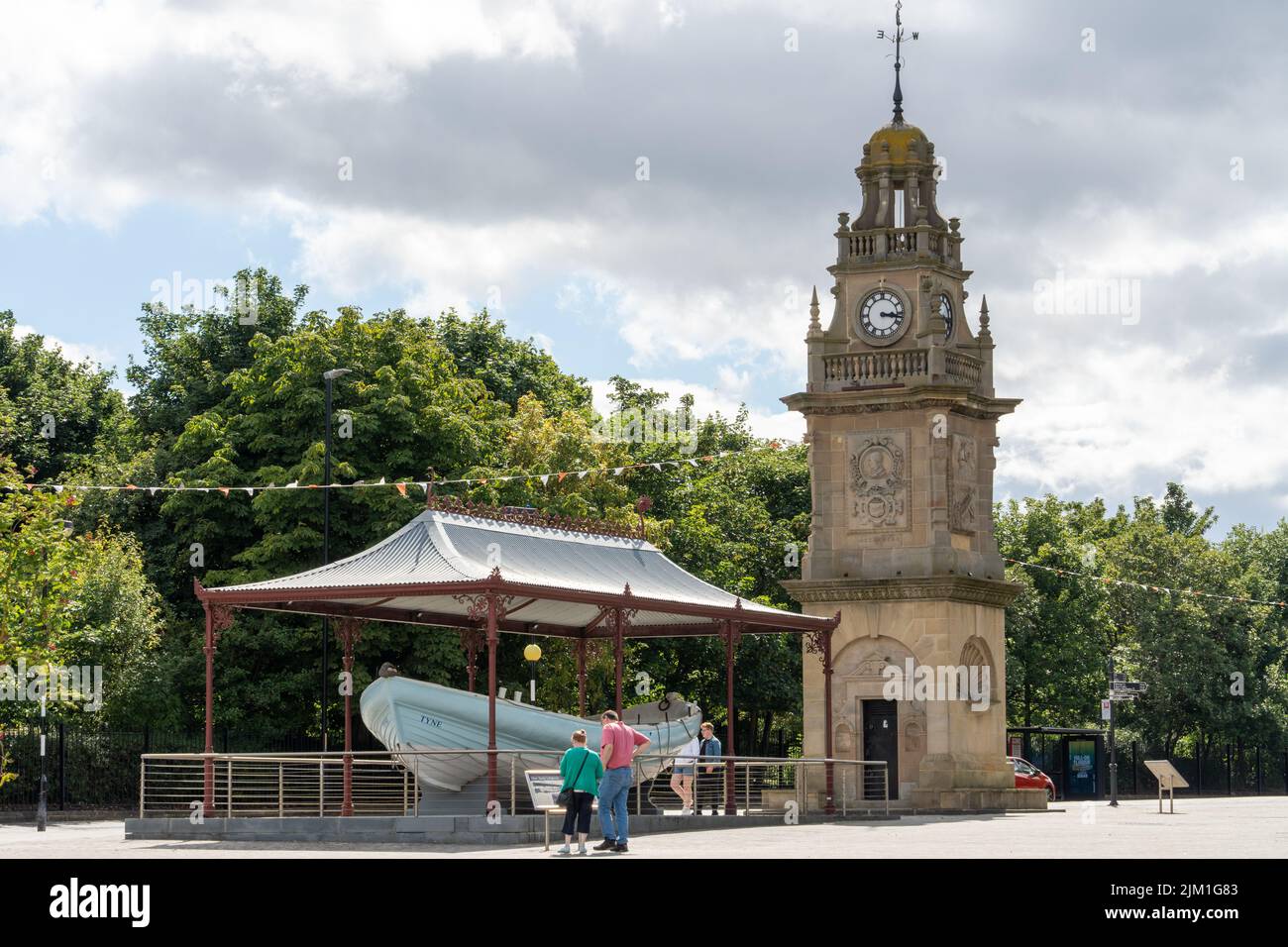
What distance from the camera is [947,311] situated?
168ft

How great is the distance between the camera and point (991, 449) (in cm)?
5138

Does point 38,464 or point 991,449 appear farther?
point 38,464

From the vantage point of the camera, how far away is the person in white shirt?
119 ft

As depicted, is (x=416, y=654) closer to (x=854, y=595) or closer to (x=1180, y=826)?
(x=854, y=595)

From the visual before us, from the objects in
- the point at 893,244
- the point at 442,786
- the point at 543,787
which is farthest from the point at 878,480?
the point at 543,787

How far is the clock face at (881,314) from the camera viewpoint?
50562 mm

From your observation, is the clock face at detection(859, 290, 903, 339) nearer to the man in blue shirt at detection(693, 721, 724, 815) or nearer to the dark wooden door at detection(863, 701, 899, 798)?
the dark wooden door at detection(863, 701, 899, 798)

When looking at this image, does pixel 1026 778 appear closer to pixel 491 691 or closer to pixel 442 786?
pixel 442 786

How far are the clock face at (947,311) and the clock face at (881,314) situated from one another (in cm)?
111

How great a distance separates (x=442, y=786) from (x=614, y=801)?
24.4ft
